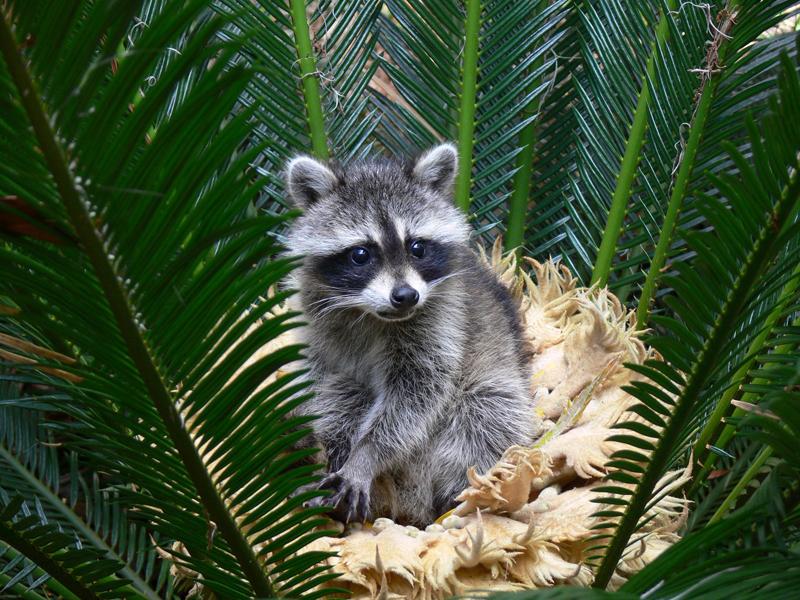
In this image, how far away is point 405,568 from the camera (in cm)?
240

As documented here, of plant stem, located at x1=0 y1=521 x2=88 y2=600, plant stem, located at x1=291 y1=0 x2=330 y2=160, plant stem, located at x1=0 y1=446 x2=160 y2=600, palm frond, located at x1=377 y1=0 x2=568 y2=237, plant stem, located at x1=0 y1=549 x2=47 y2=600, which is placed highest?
palm frond, located at x1=377 y1=0 x2=568 y2=237

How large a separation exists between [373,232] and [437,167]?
445 millimetres

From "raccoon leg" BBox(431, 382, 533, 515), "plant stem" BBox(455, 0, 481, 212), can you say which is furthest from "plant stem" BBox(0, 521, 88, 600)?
"plant stem" BBox(455, 0, 481, 212)

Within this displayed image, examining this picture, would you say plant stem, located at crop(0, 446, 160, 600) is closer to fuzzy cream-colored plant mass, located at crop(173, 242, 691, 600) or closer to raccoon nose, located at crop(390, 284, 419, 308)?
fuzzy cream-colored plant mass, located at crop(173, 242, 691, 600)

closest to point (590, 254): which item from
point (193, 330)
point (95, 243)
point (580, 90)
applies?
point (580, 90)

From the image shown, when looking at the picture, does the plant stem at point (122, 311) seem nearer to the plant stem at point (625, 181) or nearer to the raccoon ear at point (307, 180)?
the raccoon ear at point (307, 180)

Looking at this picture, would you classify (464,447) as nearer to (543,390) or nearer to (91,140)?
(543,390)

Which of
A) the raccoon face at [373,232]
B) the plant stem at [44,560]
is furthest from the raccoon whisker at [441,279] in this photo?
the plant stem at [44,560]

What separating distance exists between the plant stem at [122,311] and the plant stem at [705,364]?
90cm

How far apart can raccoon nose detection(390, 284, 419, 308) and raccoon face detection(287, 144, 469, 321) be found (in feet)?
0.10

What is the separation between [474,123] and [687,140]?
1008 millimetres

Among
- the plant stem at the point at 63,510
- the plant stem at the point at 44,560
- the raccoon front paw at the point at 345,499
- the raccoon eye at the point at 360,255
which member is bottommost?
the plant stem at the point at 44,560

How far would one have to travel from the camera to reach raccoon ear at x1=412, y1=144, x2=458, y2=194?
11.7 ft

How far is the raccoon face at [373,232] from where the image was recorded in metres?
A: 3.32
